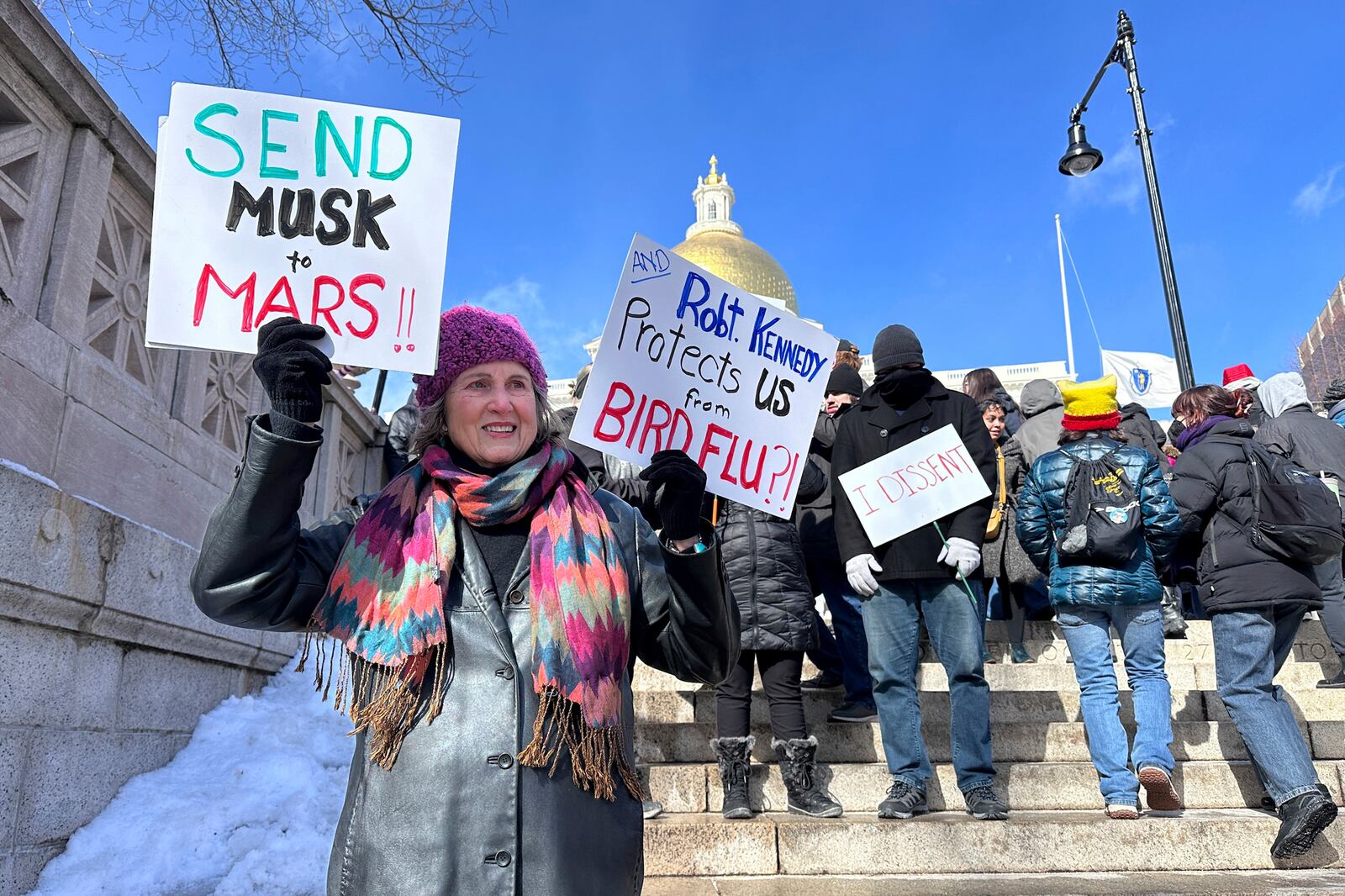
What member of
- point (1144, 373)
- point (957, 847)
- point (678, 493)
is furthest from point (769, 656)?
point (1144, 373)

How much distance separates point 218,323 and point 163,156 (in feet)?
1.55

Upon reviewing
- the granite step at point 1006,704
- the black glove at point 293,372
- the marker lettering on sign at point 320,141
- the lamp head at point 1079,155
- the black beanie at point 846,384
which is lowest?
the granite step at point 1006,704

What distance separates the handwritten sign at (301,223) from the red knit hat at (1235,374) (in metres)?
6.64

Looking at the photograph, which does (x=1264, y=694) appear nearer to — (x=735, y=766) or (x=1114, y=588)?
(x=1114, y=588)

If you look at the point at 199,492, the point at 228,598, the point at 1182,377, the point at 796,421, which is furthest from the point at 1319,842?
the point at 1182,377

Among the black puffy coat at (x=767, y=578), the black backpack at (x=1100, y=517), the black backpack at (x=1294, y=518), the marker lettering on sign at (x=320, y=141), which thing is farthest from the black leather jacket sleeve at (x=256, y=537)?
the black backpack at (x=1294, y=518)

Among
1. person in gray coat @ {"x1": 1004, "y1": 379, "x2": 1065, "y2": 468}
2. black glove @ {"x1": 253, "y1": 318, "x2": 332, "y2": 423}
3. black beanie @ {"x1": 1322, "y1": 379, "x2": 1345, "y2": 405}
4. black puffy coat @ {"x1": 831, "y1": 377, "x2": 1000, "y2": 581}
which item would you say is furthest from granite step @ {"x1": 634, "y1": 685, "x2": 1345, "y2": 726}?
black glove @ {"x1": 253, "y1": 318, "x2": 332, "y2": 423}

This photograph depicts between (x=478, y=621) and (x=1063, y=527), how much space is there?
3.77 meters

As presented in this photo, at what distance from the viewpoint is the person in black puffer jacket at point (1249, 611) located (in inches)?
172

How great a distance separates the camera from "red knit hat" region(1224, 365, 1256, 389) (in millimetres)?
7428

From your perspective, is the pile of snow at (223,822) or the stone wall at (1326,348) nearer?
the pile of snow at (223,822)

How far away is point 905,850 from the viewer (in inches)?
171

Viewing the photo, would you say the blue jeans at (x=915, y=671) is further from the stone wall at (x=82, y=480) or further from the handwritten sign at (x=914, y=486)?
the stone wall at (x=82, y=480)

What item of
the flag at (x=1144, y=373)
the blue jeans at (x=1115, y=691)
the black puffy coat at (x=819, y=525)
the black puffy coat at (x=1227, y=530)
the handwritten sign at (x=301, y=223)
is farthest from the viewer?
the flag at (x=1144, y=373)
